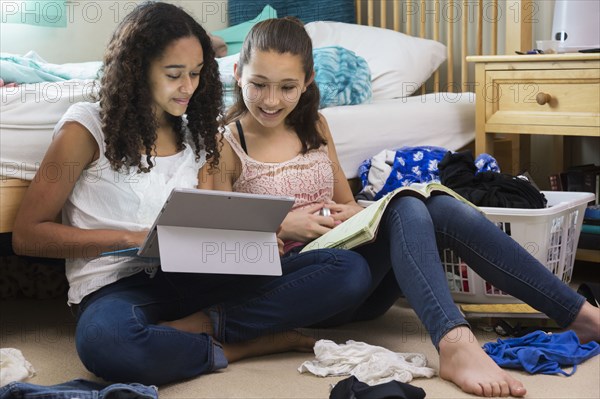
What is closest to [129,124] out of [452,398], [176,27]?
[176,27]

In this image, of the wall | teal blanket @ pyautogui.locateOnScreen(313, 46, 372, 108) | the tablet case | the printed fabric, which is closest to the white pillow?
teal blanket @ pyautogui.locateOnScreen(313, 46, 372, 108)

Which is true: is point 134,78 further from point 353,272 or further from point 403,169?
point 403,169

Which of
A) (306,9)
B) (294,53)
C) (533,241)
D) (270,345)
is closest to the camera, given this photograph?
(270,345)

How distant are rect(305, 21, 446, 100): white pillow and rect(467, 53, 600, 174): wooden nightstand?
40 cm

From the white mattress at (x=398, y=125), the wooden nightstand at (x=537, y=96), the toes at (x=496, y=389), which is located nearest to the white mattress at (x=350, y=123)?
the white mattress at (x=398, y=125)

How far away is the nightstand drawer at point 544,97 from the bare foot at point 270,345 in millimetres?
978

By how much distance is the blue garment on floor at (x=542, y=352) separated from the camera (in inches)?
60.2

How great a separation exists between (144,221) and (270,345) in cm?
33

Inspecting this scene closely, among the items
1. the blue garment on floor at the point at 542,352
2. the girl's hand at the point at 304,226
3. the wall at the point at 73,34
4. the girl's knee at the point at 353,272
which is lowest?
the blue garment on floor at the point at 542,352

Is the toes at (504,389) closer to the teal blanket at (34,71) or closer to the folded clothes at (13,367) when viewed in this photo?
the folded clothes at (13,367)

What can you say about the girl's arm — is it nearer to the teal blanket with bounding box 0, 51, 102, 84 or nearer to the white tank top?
the white tank top

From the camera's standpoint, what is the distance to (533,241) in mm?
1915

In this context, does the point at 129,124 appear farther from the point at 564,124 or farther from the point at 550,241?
the point at 564,124

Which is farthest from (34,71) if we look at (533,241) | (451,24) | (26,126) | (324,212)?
(451,24)
